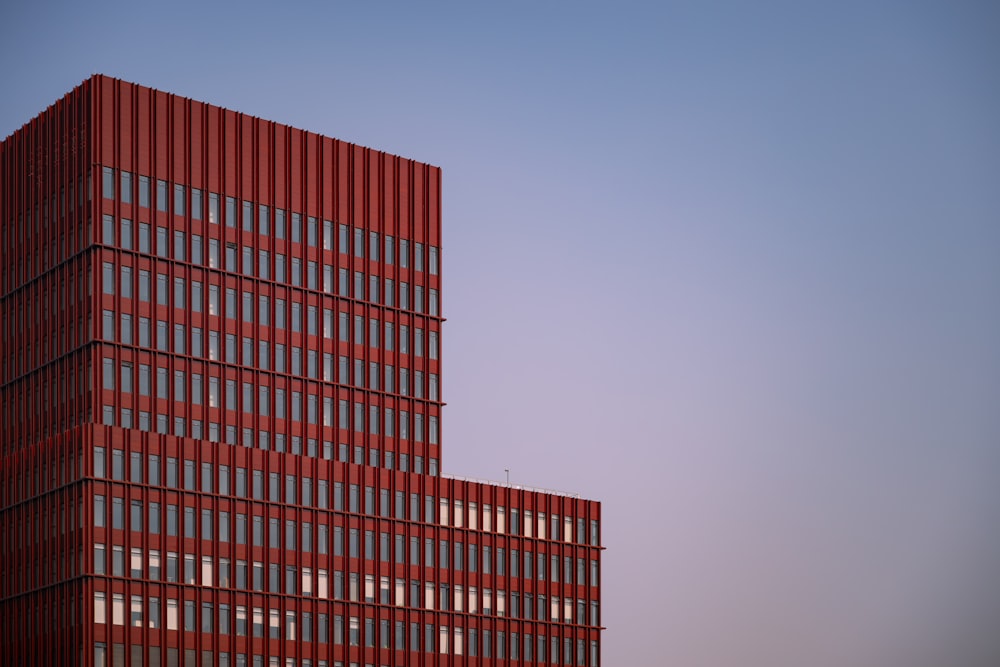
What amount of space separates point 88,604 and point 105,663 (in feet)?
15.8

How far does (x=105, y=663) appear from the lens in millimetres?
199250

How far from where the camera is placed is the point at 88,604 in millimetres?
199500
